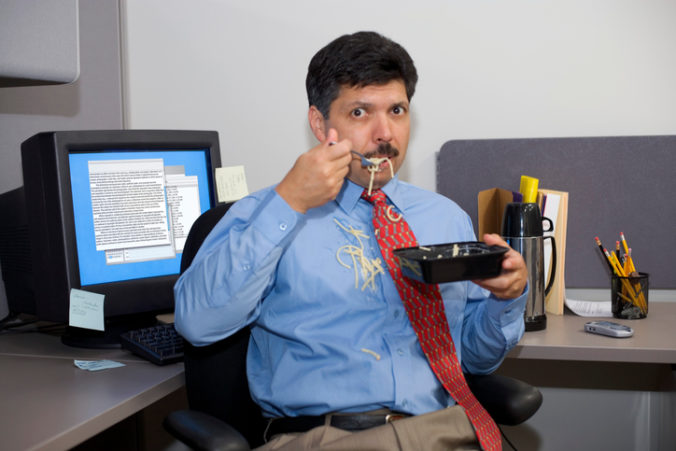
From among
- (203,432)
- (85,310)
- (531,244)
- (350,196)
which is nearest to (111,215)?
(85,310)

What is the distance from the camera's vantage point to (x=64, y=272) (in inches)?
55.3

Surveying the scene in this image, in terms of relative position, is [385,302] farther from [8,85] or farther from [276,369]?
[8,85]

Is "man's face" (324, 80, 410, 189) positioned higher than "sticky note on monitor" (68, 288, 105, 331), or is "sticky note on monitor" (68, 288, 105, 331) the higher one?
"man's face" (324, 80, 410, 189)

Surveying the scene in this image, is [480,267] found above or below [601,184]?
below

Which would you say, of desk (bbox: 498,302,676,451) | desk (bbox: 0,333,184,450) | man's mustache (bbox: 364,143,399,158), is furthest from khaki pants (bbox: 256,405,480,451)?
desk (bbox: 498,302,676,451)

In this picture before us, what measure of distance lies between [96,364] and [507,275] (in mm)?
812

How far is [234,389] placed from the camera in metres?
1.19

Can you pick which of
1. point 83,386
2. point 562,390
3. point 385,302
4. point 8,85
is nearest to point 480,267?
point 385,302

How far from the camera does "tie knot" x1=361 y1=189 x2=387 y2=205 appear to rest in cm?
128

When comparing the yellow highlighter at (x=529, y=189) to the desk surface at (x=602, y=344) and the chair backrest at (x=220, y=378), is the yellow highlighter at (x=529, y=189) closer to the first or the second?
the desk surface at (x=602, y=344)

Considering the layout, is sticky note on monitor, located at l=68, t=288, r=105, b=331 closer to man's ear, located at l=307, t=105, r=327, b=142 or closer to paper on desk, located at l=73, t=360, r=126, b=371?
paper on desk, located at l=73, t=360, r=126, b=371

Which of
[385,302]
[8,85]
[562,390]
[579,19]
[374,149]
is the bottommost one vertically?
[562,390]

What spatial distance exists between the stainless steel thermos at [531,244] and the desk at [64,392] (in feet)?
2.57

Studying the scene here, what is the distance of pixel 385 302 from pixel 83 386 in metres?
0.57
